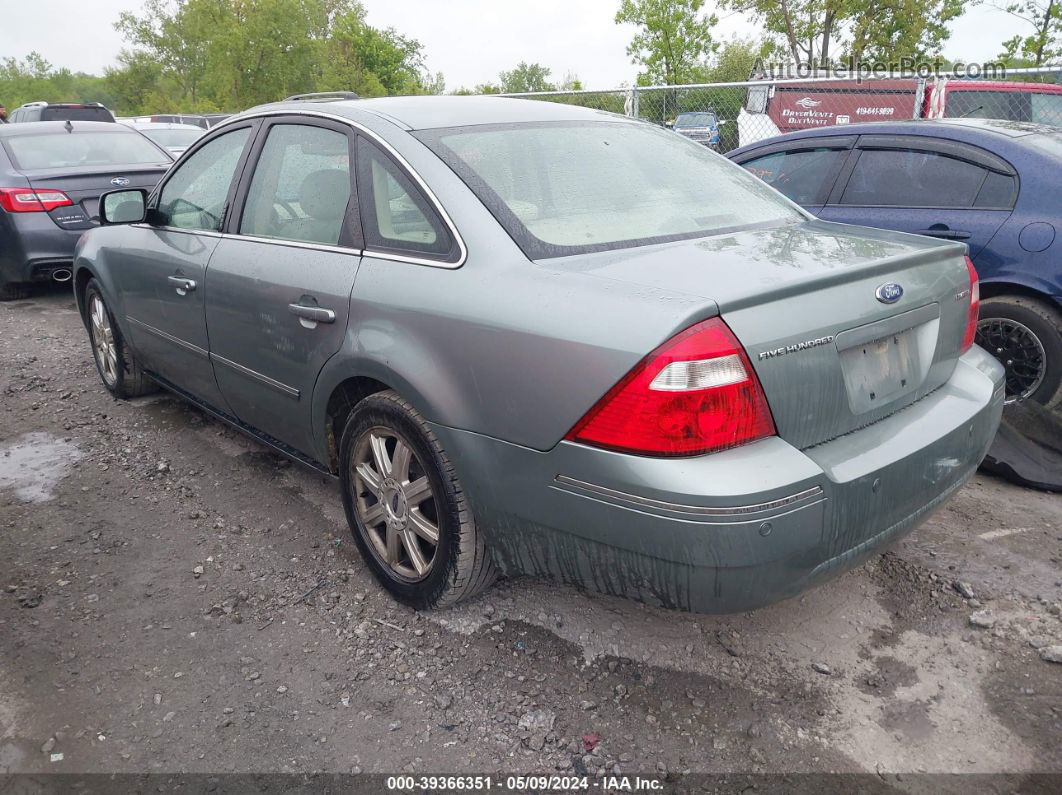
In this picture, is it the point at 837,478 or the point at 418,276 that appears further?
the point at 418,276

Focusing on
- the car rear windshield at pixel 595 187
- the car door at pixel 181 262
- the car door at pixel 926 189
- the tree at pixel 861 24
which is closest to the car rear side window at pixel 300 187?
the car door at pixel 181 262

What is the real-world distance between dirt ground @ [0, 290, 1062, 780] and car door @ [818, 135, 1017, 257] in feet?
4.80

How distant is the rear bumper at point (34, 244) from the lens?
7.45 metres

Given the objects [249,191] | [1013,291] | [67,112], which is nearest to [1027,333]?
[1013,291]

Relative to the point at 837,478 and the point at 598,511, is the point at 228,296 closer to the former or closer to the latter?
the point at 598,511

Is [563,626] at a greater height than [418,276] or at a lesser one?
lesser

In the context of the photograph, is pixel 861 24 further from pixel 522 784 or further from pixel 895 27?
pixel 522 784

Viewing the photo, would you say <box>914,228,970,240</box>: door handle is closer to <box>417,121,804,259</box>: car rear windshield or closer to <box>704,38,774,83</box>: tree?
<box>417,121,804,259</box>: car rear windshield

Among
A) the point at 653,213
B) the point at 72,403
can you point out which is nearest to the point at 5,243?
the point at 72,403

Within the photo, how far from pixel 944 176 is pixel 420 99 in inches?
115

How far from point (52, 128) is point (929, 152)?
8128 millimetres

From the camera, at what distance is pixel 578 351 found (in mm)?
2080

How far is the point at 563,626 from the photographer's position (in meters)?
2.82

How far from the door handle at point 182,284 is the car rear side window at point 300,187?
434 millimetres
